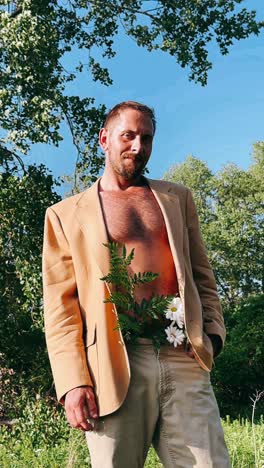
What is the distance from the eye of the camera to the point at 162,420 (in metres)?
2.53

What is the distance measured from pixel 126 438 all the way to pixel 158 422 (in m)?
0.15

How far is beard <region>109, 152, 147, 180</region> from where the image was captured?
8.94 feet

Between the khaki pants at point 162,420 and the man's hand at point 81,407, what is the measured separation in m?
0.05

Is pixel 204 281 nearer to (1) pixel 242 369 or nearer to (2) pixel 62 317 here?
(2) pixel 62 317

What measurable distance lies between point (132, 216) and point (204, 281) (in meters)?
0.43

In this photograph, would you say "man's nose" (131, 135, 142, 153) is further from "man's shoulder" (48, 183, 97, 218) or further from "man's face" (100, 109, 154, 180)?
"man's shoulder" (48, 183, 97, 218)

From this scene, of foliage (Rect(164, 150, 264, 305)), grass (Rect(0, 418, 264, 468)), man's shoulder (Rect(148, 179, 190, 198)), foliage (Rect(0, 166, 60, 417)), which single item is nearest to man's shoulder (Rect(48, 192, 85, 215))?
man's shoulder (Rect(148, 179, 190, 198))

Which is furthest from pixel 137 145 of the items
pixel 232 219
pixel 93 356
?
pixel 232 219

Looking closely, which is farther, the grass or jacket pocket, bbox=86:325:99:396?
the grass

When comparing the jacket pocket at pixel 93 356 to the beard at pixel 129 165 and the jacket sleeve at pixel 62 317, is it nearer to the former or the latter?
the jacket sleeve at pixel 62 317

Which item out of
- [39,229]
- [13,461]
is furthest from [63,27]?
[13,461]

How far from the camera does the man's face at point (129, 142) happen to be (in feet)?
8.92

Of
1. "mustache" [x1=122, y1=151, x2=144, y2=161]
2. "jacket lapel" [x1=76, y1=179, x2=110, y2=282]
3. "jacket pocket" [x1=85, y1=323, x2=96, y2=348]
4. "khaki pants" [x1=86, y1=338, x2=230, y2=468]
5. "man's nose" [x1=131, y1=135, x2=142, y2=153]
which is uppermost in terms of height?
"man's nose" [x1=131, y1=135, x2=142, y2=153]

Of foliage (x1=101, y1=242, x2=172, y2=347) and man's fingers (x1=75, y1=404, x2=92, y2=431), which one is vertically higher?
foliage (x1=101, y1=242, x2=172, y2=347)
